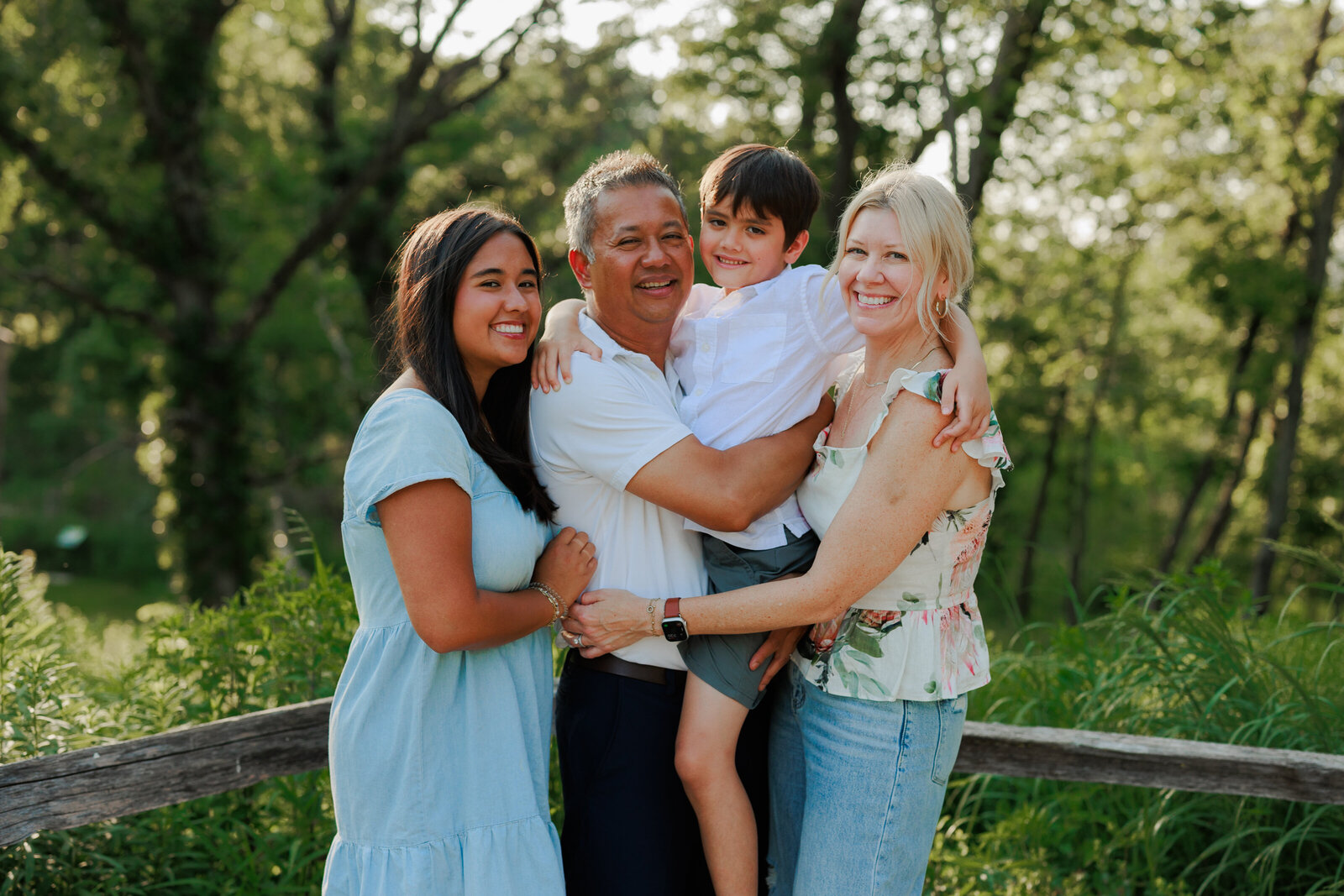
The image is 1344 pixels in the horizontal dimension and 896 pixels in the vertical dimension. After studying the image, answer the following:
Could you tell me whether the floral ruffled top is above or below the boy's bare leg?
above

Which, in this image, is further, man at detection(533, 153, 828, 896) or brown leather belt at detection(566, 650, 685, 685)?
brown leather belt at detection(566, 650, 685, 685)

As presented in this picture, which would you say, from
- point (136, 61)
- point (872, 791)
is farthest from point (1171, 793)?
point (136, 61)

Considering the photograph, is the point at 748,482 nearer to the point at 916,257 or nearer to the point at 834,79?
the point at 916,257

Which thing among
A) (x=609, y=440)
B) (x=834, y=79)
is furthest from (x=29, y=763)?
(x=834, y=79)

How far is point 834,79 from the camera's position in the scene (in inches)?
559

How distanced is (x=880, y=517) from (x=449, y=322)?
3.53ft

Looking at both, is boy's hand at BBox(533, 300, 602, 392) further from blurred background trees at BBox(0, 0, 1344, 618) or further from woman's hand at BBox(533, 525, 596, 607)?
blurred background trees at BBox(0, 0, 1344, 618)

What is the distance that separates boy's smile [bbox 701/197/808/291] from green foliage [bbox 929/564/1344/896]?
1.97m

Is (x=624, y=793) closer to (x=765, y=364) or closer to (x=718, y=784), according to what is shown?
(x=718, y=784)

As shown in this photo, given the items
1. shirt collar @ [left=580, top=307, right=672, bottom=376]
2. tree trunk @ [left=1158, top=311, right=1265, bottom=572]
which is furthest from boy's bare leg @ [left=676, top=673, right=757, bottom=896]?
tree trunk @ [left=1158, top=311, right=1265, bottom=572]

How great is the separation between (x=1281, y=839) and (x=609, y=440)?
99.5 inches

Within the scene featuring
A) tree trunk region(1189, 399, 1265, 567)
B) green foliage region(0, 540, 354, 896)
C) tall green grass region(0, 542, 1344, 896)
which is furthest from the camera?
tree trunk region(1189, 399, 1265, 567)

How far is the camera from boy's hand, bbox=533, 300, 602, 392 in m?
2.37

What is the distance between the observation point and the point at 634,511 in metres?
2.39
